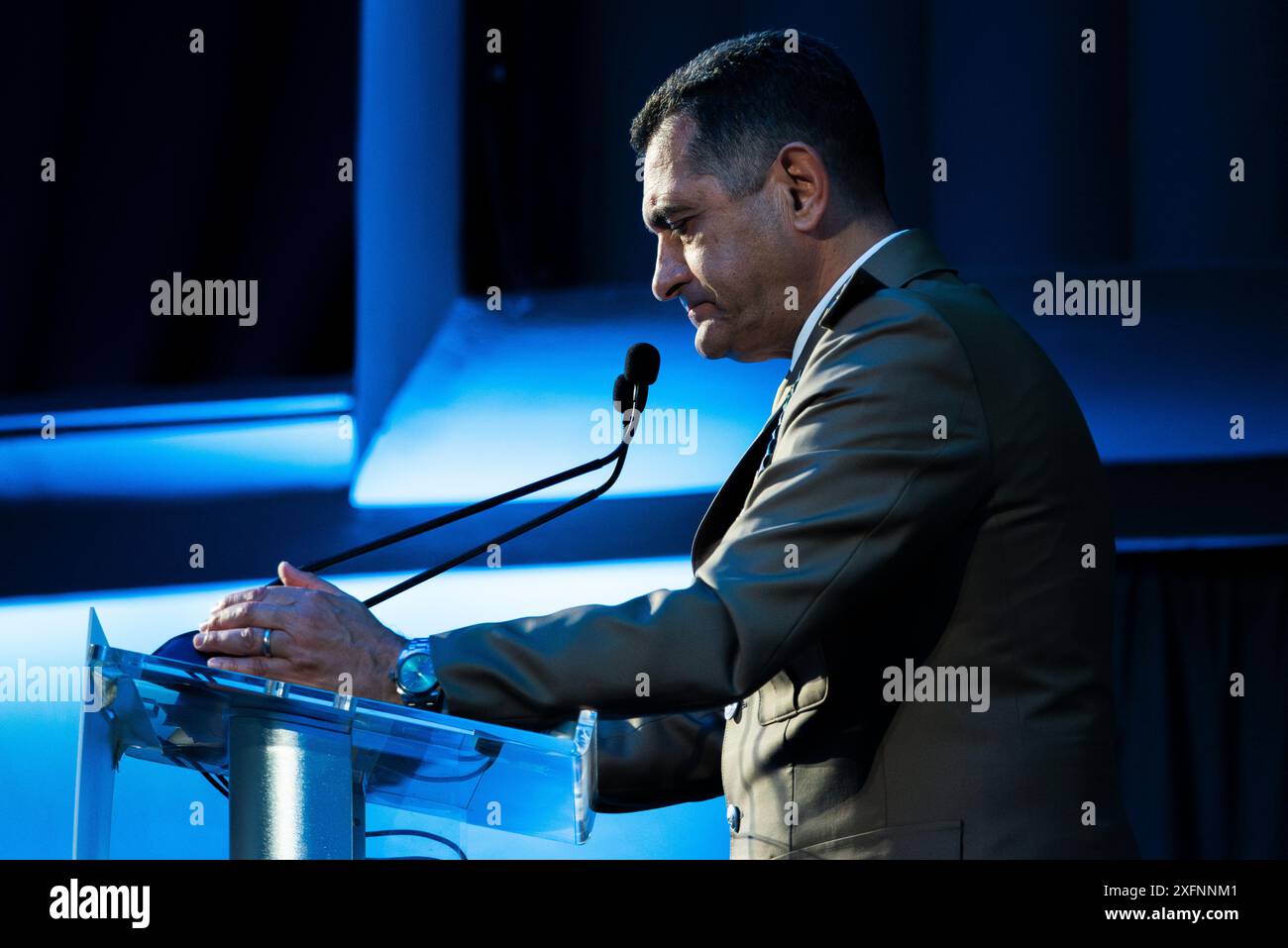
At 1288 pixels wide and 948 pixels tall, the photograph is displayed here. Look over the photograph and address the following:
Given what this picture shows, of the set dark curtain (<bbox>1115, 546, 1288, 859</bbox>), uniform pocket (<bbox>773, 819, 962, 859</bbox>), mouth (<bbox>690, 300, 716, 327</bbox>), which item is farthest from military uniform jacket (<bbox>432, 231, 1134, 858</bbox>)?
dark curtain (<bbox>1115, 546, 1288, 859</bbox>)

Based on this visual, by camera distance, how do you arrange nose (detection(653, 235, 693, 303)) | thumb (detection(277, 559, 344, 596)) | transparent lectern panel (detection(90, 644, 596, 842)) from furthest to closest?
nose (detection(653, 235, 693, 303)) → thumb (detection(277, 559, 344, 596)) → transparent lectern panel (detection(90, 644, 596, 842))

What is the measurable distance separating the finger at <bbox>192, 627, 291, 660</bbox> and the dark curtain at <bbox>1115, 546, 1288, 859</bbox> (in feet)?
6.67

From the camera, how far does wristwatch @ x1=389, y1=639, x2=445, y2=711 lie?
1.43 m


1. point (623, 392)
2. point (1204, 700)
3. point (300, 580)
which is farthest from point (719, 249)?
point (1204, 700)

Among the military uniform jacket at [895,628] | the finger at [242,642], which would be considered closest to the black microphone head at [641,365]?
the military uniform jacket at [895,628]

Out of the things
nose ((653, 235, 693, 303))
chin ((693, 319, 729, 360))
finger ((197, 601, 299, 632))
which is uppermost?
nose ((653, 235, 693, 303))

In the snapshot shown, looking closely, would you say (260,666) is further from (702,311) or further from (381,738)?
(702,311)

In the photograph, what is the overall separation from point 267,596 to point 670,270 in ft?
2.34

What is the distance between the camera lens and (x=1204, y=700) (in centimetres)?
305

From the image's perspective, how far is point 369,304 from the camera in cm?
320

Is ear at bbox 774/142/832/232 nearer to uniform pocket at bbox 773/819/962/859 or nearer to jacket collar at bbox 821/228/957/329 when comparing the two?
jacket collar at bbox 821/228/957/329

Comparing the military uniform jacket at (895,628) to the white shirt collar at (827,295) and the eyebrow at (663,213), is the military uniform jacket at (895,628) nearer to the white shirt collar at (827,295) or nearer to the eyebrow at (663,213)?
the white shirt collar at (827,295)

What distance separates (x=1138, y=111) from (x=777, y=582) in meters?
1.97
